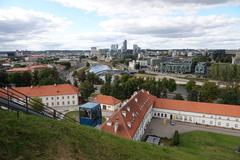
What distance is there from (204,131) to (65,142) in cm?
3116

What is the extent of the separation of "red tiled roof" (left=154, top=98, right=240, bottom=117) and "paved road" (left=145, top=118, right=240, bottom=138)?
278cm

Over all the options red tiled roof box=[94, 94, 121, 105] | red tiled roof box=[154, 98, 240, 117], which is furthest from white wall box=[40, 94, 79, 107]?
red tiled roof box=[154, 98, 240, 117]

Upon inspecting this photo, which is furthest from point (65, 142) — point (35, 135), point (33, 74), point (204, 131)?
point (33, 74)

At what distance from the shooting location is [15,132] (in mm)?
10164

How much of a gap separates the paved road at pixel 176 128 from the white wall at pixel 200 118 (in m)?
1.26

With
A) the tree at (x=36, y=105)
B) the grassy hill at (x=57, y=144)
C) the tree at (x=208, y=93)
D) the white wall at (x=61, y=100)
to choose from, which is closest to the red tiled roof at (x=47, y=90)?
the white wall at (x=61, y=100)

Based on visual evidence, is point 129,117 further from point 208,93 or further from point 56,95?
point 208,93

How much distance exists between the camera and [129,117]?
29.4m

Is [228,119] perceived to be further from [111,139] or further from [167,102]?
[111,139]

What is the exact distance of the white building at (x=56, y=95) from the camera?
50.2 m

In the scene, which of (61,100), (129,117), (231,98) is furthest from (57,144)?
(231,98)

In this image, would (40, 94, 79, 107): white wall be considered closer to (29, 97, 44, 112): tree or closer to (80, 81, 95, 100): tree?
(80, 81, 95, 100): tree

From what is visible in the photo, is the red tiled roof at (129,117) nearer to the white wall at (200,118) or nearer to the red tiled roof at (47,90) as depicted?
the white wall at (200,118)

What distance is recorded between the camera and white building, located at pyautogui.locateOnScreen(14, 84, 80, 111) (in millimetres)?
50219
